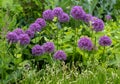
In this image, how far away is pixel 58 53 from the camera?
415 cm

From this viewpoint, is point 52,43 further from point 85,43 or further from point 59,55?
point 85,43

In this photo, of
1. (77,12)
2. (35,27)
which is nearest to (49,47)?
(35,27)

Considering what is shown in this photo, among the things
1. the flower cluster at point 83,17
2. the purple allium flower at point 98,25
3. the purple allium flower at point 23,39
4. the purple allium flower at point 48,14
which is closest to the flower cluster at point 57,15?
the purple allium flower at point 48,14

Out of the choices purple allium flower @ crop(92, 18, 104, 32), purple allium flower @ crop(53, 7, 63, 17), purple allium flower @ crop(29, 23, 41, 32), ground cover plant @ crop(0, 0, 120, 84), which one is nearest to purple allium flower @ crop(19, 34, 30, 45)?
ground cover plant @ crop(0, 0, 120, 84)

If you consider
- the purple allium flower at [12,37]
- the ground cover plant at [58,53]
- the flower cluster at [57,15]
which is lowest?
the ground cover plant at [58,53]

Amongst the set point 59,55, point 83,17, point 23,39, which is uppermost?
point 83,17

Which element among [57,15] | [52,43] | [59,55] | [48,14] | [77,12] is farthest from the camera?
[48,14]

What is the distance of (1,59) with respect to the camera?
4.03m

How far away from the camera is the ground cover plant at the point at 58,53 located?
3721 mm

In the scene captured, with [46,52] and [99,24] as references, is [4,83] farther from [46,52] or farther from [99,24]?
[99,24]

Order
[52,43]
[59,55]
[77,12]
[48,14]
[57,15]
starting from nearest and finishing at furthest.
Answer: [59,55]
[52,43]
[77,12]
[57,15]
[48,14]

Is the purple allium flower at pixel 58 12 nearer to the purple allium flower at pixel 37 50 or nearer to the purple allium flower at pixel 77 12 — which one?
the purple allium flower at pixel 77 12

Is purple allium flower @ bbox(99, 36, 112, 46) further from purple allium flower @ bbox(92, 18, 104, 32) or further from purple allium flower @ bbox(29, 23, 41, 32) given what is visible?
purple allium flower @ bbox(29, 23, 41, 32)

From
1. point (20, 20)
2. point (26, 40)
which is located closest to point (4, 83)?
point (26, 40)
